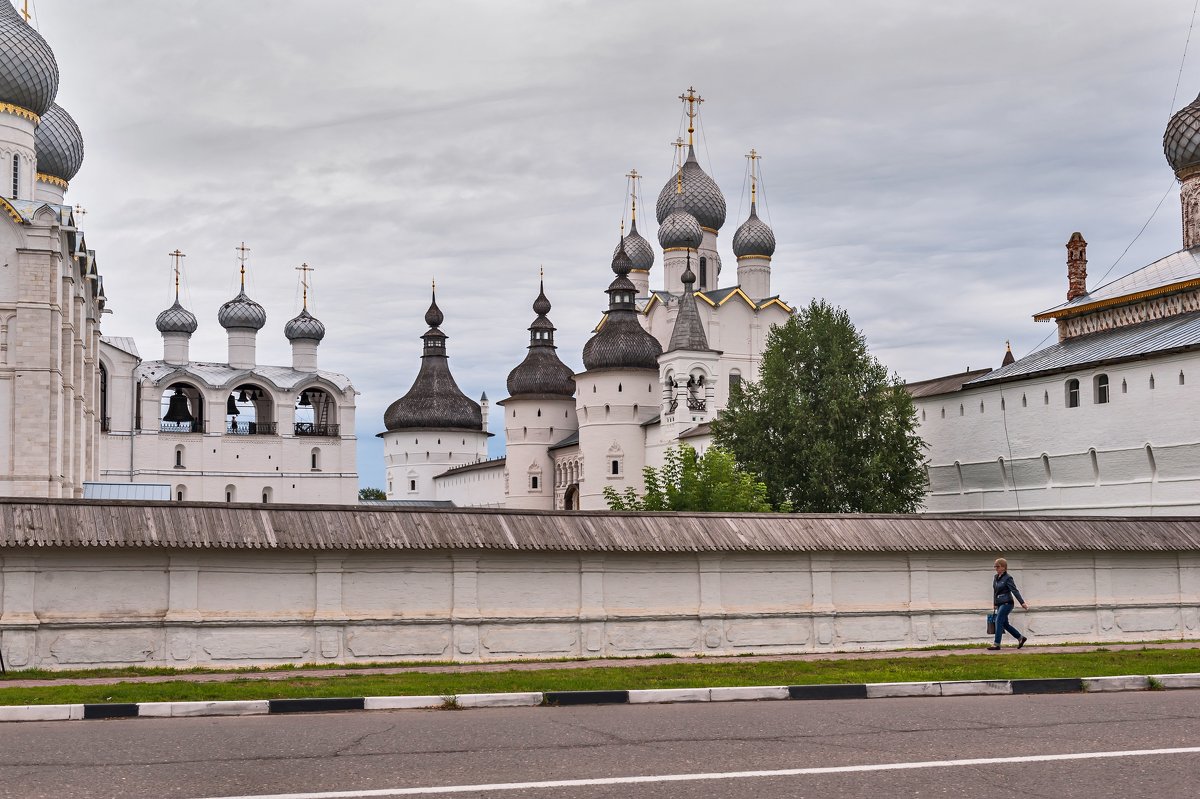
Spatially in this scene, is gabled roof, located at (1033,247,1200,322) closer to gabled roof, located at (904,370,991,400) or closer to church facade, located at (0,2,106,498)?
gabled roof, located at (904,370,991,400)

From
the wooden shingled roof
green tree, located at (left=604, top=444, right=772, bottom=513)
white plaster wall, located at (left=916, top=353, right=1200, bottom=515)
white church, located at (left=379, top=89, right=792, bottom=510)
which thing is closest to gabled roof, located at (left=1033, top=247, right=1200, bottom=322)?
white plaster wall, located at (left=916, top=353, right=1200, bottom=515)

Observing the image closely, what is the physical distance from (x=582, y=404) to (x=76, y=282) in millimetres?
25762

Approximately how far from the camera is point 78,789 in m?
6.53

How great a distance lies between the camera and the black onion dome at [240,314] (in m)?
65.7

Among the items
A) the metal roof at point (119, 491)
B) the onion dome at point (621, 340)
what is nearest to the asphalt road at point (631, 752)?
the metal roof at point (119, 491)

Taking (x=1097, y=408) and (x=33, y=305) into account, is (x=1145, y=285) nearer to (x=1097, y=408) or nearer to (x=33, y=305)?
(x=1097, y=408)

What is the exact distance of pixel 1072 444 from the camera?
3581 centimetres

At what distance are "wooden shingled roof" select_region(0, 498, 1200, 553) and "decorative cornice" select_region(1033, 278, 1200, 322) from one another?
19.9m

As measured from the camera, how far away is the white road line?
6.33 m

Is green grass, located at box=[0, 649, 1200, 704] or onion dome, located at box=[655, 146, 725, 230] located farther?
onion dome, located at box=[655, 146, 725, 230]

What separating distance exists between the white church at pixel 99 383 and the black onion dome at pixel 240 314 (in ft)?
0.22

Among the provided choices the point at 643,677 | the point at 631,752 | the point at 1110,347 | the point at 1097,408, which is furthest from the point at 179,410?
the point at 631,752

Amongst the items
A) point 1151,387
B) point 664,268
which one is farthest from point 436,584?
point 664,268

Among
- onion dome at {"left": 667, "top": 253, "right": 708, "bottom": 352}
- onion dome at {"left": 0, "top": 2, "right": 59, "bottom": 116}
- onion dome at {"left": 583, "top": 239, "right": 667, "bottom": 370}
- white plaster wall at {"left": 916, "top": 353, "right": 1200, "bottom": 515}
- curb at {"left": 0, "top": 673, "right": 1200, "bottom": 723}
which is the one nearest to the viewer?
curb at {"left": 0, "top": 673, "right": 1200, "bottom": 723}
